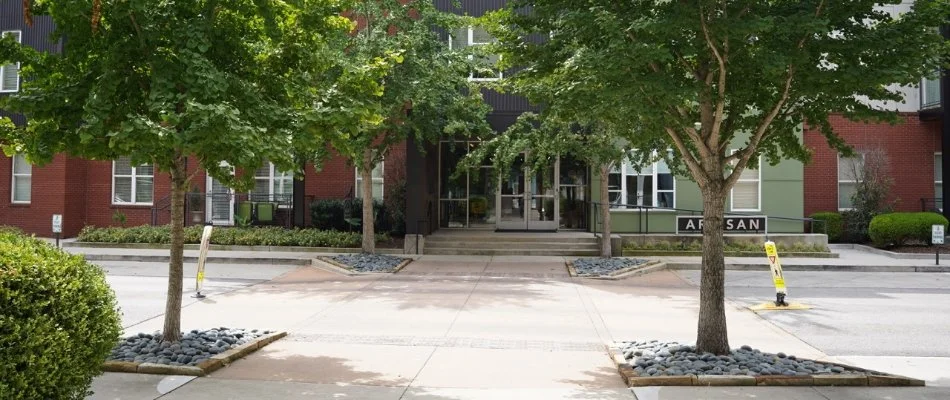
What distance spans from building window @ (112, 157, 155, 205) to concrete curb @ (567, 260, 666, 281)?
15399mm

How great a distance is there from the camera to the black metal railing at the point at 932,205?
2423 cm

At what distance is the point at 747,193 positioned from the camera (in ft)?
75.8

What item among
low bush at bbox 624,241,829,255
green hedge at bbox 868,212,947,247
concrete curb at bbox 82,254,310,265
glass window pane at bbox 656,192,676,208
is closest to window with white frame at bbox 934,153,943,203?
green hedge at bbox 868,212,947,247

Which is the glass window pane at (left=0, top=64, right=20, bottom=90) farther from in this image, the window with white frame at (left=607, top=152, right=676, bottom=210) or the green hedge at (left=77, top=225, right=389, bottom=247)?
the window with white frame at (left=607, top=152, right=676, bottom=210)

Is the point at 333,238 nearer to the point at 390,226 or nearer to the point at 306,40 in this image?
the point at 390,226

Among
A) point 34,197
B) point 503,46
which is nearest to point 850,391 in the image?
point 503,46

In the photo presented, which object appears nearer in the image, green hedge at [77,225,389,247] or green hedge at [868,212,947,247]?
green hedge at [77,225,389,247]

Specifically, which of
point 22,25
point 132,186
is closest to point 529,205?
point 132,186

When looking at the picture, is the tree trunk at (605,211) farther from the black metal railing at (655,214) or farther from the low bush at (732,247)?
the black metal railing at (655,214)

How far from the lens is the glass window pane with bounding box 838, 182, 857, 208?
24.6 metres

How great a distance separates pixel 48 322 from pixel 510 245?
54.3 feet

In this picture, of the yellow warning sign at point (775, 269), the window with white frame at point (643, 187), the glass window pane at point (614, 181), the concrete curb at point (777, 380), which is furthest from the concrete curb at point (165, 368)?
the glass window pane at point (614, 181)

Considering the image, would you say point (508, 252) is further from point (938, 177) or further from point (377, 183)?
point (938, 177)

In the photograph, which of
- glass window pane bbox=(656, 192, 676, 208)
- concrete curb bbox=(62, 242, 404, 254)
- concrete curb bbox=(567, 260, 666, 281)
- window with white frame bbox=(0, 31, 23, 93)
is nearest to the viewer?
concrete curb bbox=(567, 260, 666, 281)
